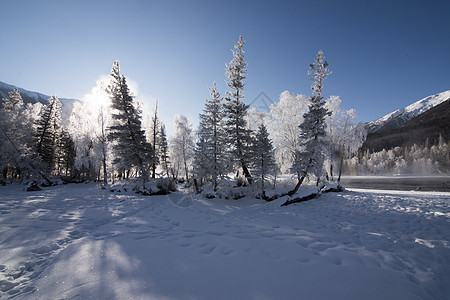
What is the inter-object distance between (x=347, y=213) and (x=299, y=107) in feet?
49.9

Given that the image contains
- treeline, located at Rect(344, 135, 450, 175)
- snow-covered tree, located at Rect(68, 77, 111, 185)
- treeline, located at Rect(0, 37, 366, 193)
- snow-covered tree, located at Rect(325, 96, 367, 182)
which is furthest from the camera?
treeline, located at Rect(344, 135, 450, 175)

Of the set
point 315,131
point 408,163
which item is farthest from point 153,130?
point 408,163

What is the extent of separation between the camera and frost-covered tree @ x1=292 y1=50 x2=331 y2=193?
11.3 meters

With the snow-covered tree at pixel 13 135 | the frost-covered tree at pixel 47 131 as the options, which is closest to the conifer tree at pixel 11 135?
the snow-covered tree at pixel 13 135

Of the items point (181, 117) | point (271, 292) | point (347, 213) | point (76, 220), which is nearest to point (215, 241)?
point (271, 292)

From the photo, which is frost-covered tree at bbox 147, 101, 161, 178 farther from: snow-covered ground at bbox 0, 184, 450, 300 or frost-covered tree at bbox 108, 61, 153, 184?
snow-covered ground at bbox 0, 184, 450, 300

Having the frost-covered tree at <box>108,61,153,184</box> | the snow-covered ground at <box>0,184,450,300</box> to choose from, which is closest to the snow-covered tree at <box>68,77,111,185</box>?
the frost-covered tree at <box>108,61,153,184</box>

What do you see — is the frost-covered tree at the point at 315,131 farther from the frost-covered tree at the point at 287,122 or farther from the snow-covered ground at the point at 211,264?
the frost-covered tree at the point at 287,122

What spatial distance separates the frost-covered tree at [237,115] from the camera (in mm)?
15328

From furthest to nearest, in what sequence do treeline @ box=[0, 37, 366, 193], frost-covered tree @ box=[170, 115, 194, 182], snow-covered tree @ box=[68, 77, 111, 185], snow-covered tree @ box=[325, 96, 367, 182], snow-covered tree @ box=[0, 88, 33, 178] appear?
frost-covered tree @ box=[170, 115, 194, 182]
snow-covered tree @ box=[325, 96, 367, 182]
snow-covered tree @ box=[68, 77, 111, 185]
snow-covered tree @ box=[0, 88, 33, 178]
treeline @ box=[0, 37, 366, 193]

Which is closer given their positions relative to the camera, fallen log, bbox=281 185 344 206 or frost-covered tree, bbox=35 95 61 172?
fallen log, bbox=281 185 344 206

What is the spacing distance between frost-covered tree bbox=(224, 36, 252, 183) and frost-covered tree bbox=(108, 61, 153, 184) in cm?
878

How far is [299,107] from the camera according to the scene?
2028 centimetres

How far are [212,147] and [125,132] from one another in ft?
28.8
